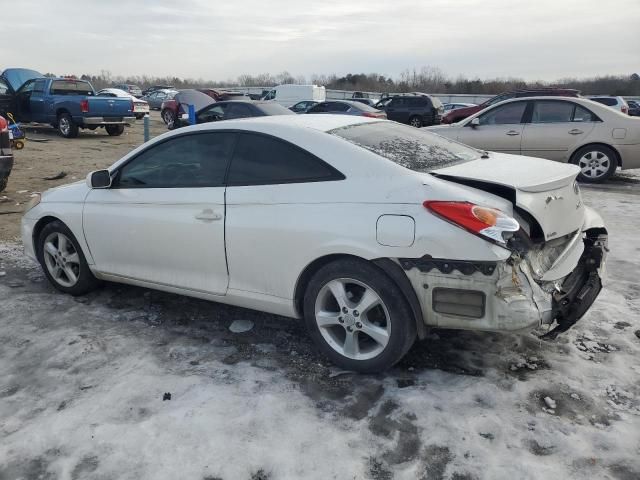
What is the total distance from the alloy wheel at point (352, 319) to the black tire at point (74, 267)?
2.24 m

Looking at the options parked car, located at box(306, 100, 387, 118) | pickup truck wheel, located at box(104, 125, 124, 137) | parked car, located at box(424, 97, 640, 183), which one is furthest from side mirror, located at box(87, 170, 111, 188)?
pickup truck wheel, located at box(104, 125, 124, 137)

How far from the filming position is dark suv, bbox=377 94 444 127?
21969mm

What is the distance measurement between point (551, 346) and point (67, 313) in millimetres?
3582

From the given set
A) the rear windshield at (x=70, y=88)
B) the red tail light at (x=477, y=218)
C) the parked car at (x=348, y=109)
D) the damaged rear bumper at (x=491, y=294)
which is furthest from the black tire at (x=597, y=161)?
the rear windshield at (x=70, y=88)

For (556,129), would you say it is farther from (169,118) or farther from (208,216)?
(169,118)

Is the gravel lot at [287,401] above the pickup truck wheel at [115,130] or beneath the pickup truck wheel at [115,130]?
beneath

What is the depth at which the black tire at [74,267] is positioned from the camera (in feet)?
14.5

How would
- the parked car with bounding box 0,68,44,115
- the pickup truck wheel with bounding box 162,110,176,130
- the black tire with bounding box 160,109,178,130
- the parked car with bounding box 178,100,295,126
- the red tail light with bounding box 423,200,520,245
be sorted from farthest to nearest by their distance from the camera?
the pickup truck wheel with bounding box 162,110,176,130 < the black tire with bounding box 160,109,178,130 < the parked car with bounding box 0,68,44,115 < the parked car with bounding box 178,100,295,126 < the red tail light with bounding box 423,200,520,245

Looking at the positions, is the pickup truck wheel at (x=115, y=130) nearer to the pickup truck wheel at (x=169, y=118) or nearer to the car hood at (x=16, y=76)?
the car hood at (x=16, y=76)

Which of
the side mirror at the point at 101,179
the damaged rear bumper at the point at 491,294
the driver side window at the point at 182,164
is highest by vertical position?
the driver side window at the point at 182,164

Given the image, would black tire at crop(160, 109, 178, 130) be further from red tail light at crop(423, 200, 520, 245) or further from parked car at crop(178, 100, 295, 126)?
red tail light at crop(423, 200, 520, 245)

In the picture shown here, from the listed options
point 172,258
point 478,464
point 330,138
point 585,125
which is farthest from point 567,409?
point 585,125

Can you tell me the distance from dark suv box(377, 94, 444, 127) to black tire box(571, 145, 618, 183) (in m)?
12.8

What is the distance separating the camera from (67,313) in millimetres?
4188
